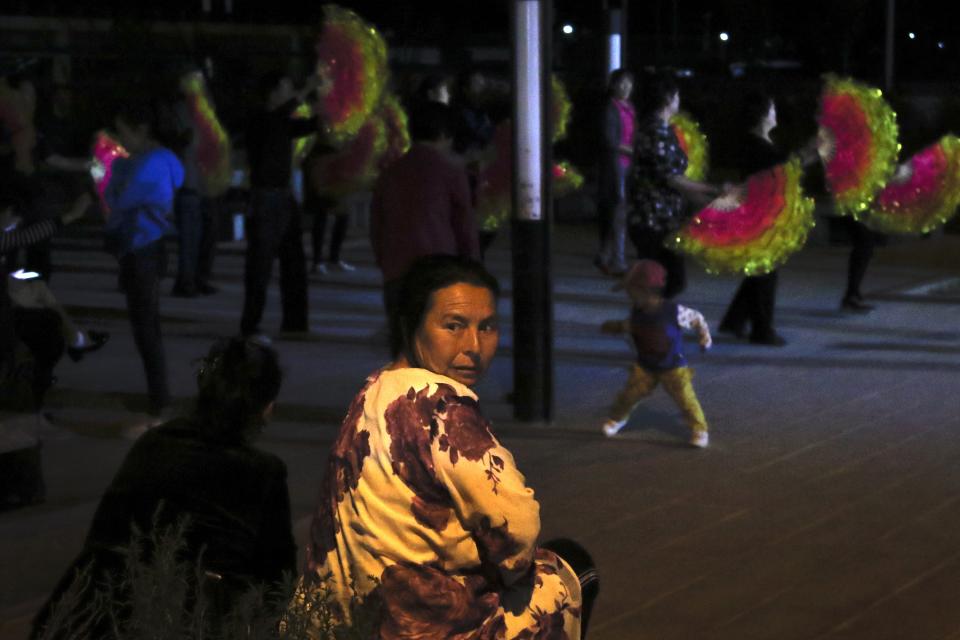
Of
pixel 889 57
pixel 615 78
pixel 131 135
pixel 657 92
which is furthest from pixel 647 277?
→ pixel 889 57

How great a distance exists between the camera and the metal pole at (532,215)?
26.8 feet

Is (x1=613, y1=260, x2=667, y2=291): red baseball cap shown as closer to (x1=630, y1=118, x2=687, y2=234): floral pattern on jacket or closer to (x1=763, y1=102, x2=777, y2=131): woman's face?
(x1=763, y1=102, x2=777, y2=131): woman's face

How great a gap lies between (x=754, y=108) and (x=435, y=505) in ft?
25.3

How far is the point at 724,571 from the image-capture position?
5.99 metres

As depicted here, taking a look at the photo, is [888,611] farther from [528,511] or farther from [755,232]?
[755,232]

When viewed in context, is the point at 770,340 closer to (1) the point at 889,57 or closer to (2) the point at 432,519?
(2) the point at 432,519

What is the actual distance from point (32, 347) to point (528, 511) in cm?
541

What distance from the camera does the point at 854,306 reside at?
42.0 ft

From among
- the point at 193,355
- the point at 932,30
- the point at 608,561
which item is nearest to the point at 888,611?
the point at 608,561

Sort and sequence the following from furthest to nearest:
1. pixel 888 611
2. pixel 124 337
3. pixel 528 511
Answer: pixel 124 337 → pixel 888 611 → pixel 528 511

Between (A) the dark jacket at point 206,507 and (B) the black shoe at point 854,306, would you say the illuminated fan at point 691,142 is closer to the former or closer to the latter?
(B) the black shoe at point 854,306

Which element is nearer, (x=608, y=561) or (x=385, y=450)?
(x=385, y=450)

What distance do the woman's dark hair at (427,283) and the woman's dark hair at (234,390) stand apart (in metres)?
0.60

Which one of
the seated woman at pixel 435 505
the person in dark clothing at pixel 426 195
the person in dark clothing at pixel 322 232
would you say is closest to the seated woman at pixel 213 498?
the seated woman at pixel 435 505
